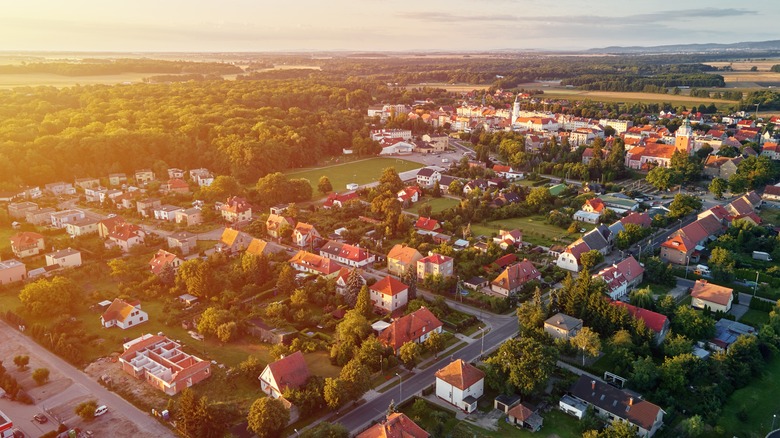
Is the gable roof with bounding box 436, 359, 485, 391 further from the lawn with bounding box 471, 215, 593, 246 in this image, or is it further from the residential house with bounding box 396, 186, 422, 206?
the residential house with bounding box 396, 186, 422, 206

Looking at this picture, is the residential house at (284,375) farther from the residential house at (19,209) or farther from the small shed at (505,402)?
the residential house at (19,209)

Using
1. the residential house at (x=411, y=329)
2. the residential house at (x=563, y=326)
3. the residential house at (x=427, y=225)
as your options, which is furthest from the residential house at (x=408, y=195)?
the residential house at (x=563, y=326)

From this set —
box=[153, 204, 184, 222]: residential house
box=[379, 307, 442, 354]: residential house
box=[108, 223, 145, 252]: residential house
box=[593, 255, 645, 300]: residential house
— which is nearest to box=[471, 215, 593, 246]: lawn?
box=[593, 255, 645, 300]: residential house

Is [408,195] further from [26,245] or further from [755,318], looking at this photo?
[26,245]

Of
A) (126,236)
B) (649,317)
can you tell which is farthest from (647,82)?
(126,236)

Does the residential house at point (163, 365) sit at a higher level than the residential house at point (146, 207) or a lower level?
lower

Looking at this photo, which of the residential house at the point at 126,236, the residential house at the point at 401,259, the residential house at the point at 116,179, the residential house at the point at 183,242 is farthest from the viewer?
the residential house at the point at 116,179
